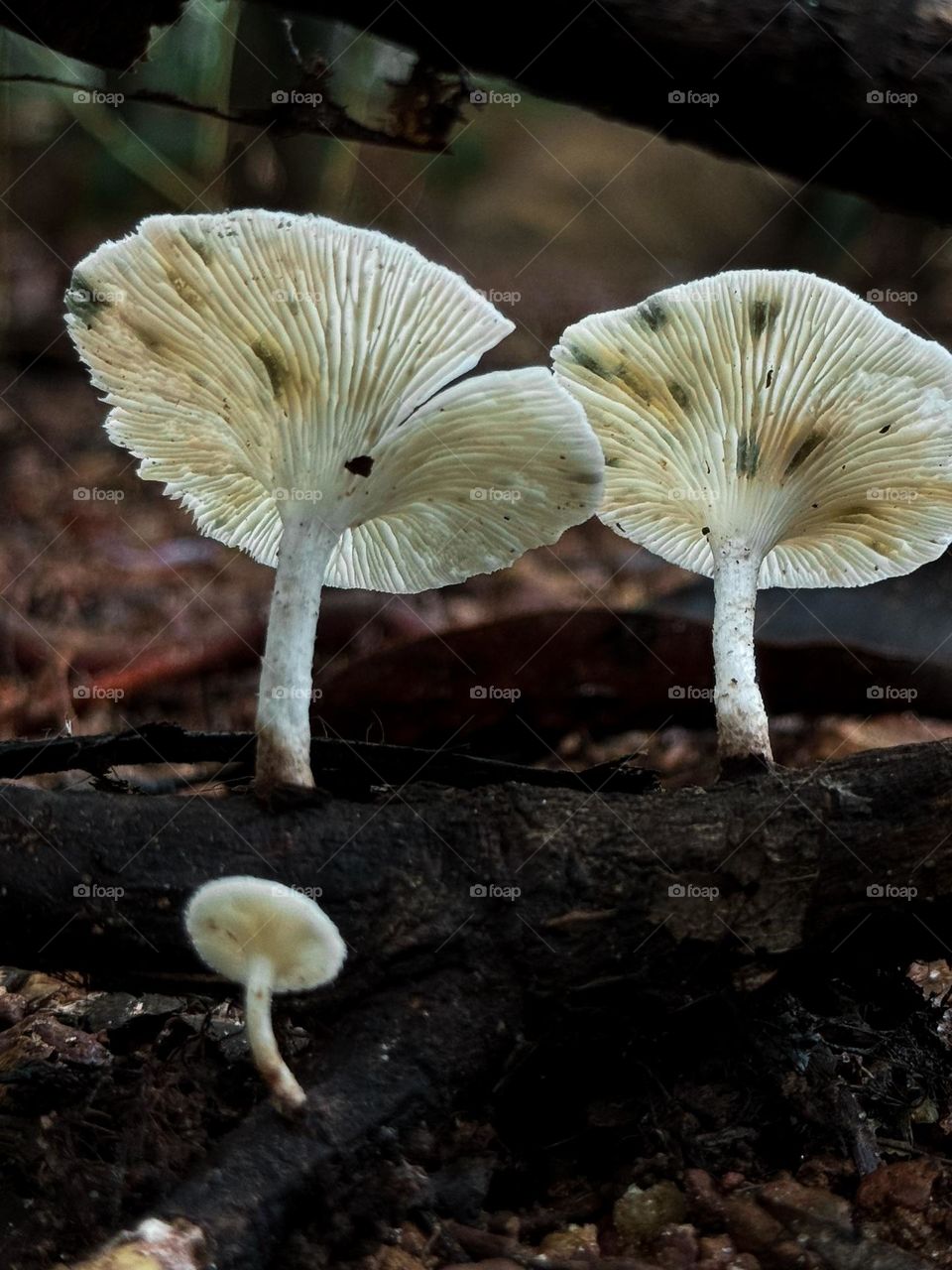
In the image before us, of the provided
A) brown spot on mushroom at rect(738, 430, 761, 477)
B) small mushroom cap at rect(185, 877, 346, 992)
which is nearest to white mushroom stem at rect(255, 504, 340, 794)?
small mushroom cap at rect(185, 877, 346, 992)

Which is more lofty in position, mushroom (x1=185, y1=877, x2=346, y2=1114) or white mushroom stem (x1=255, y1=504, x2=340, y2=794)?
white mushroom stem (x1=255, y1=504, x2=340, y2=794)

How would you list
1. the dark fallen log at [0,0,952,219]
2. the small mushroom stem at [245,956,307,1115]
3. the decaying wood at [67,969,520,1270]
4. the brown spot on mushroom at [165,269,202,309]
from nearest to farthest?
the decaying wood at [67,969,520,1270]
the small mushroom stem at [245,956,307,1115]
the brown spot on mushroom at [165,269,202,309]
the dark fallen log at [0,0,952,219]

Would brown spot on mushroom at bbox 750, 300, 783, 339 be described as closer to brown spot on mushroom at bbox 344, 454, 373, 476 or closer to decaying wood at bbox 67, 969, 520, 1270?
brown spot on mushroom at bbox 344, 454, 373, 476

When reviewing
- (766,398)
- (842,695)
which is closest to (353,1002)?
(766,398)

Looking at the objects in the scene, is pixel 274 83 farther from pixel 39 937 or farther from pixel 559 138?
pixel 39 937

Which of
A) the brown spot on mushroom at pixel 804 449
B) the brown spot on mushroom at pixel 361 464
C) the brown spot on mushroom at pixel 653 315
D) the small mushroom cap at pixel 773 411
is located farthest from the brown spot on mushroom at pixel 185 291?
the brown spot on mushroom at pixel 804 449
